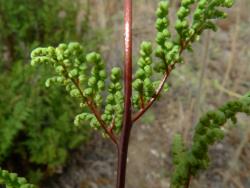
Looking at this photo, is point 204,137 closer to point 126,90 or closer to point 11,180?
point 126,90

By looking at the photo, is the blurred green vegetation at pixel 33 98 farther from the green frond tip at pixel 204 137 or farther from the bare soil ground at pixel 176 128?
the green frond tip at pixel 204 137

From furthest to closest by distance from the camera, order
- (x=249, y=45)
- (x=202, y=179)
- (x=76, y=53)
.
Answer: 1. (x=249, y=45)
2. (x=202, y=179)
3. (x=76, y=53)

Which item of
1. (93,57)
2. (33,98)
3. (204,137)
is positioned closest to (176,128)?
(33,98)

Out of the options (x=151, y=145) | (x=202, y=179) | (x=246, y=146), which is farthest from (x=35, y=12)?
(x=246, y=146)

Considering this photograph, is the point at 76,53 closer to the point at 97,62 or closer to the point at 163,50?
the point at 97,62

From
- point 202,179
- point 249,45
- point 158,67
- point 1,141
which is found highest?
point 158,67

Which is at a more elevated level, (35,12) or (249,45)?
(35,12)
